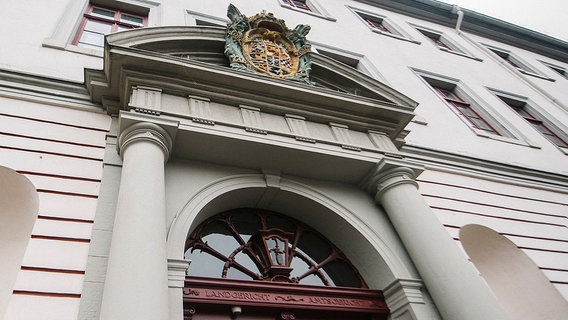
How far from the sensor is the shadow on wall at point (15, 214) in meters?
4.40

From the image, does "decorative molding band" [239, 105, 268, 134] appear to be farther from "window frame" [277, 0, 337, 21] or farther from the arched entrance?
"window frame" [277, 0, 337, 21]

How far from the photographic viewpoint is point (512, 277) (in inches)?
277

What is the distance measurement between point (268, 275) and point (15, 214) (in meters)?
3.04

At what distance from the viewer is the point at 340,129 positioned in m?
6.55

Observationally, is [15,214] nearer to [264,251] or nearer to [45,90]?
[45,90]

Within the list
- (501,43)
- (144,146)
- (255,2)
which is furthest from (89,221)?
(501,43)

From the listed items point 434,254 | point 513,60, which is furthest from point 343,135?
point 513,60

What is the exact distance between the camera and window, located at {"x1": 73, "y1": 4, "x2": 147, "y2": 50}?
7457mm

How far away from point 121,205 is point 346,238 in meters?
3.24

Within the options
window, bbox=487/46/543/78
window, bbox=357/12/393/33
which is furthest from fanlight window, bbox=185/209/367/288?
window, bbox=487/46/543/78

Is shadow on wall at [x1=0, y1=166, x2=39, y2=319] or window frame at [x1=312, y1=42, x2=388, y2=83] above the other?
window frame at [x1=312, y1=42, x2=388, y2=83]

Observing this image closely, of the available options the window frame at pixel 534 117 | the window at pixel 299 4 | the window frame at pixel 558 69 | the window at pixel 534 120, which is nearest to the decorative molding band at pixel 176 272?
the window frame at pixel 534 117

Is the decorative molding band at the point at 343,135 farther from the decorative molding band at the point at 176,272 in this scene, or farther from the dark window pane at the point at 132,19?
the dark window pane at the point at 132,19

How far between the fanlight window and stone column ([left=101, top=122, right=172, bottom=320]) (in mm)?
1203
